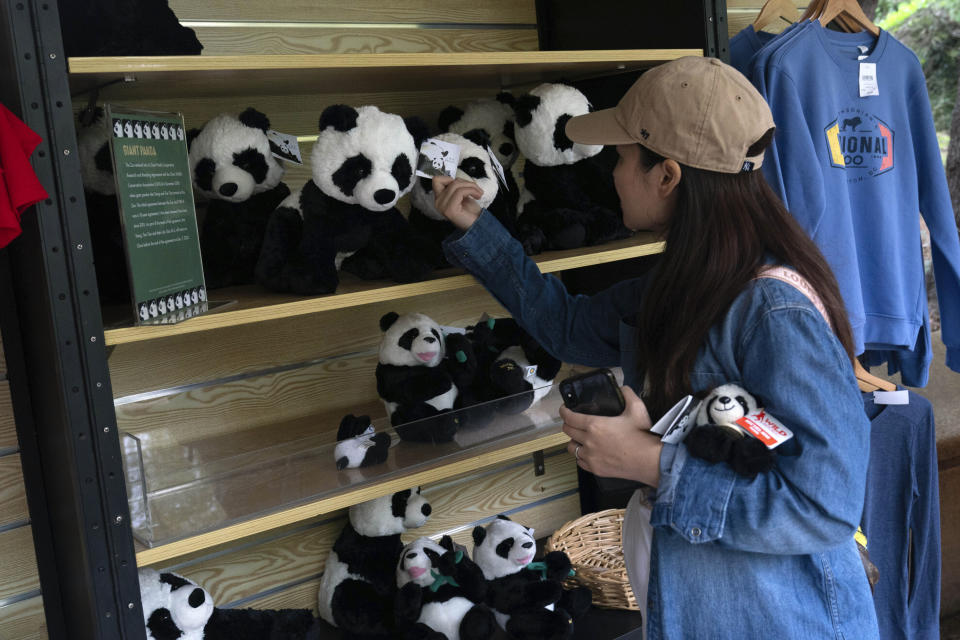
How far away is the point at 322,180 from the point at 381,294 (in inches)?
9.0

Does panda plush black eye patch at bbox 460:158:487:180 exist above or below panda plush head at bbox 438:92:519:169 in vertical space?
below

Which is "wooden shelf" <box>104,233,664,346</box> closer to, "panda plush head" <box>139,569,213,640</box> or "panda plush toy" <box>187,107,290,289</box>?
"panda plush toy" <box>187,107,290,289</box>

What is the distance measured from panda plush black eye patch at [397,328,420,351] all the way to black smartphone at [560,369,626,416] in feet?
1.63

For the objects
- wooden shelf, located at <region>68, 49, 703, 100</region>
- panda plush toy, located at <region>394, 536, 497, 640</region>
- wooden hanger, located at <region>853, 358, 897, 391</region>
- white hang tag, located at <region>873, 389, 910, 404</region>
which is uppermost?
wooden shelf, located at <region>68, 49, 703, 100</region>

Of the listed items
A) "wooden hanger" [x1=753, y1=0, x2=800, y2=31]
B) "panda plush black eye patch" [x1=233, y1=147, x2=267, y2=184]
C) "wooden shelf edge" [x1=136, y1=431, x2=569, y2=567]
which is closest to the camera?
"wooden shelf edge" [x1=136, y1=431, x2=569, y2=567]

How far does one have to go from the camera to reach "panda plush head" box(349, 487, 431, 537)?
5.78 feet

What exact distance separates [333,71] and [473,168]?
0.38m

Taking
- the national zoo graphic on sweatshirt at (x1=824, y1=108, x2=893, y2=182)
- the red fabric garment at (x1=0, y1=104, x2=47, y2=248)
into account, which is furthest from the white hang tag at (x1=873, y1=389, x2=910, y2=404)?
the red fabric garment at (x1=0, y1=104, x2=47, y2=248)

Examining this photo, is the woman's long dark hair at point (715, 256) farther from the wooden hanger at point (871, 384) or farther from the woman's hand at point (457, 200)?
the wooden hanger at point (871, 384)

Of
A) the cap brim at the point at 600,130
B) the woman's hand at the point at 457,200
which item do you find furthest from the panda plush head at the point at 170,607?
the cap brim at the point at 600,130

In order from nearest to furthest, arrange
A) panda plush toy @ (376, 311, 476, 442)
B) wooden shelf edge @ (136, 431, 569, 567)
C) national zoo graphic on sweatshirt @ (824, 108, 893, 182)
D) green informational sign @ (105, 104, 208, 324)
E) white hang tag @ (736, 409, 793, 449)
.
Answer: white hang tag @ (736, 409, 793, 449), green informational sign @ (105, 104, 208, 324), wooden shelf edge @ (136, 431, 569, 567), panda plush toy @ (376, 311, 476, 442), national zoo graphic on sweatshirt @ (824, 108, 893, 182)

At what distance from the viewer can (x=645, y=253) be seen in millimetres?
1704

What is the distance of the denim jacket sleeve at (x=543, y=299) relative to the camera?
1.47m

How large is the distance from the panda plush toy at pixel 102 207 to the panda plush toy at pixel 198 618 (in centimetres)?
49
